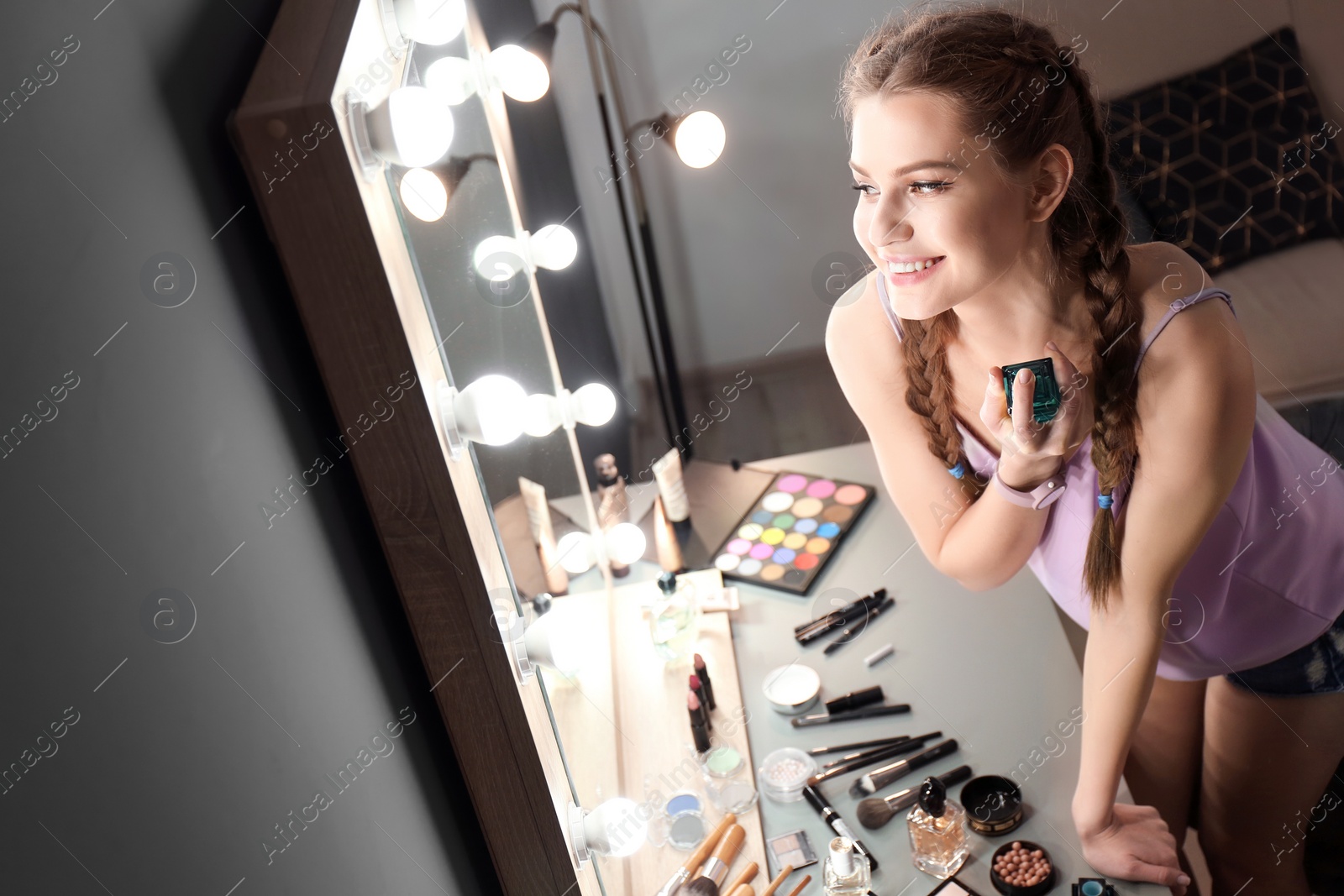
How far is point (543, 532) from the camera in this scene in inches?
44.0

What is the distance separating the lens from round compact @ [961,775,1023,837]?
3.73ft

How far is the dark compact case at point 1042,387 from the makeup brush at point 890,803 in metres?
0.46

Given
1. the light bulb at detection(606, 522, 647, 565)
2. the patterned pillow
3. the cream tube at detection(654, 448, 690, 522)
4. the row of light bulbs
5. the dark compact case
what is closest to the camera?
the row of light bulbs

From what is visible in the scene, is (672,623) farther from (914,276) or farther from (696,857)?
(914,276)

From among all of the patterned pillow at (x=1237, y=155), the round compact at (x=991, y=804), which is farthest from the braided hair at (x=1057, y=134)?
the patterned pillow at (x=1237, y=155)

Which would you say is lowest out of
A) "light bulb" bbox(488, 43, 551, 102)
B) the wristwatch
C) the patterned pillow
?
the wristwatch

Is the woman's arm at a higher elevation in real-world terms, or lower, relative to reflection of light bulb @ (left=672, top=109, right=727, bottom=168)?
lower

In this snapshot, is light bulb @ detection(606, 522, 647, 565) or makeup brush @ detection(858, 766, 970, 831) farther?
light bulb @ detection(606, 522, 647, 565)

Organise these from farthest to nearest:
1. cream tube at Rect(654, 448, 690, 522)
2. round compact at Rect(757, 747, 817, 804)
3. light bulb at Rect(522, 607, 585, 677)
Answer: cream tube at Rect(654, 448, 690, 522) → round compact at Rect(757, 747, 817, 804) → light bulb at Rect(522, 607, 585, 677)

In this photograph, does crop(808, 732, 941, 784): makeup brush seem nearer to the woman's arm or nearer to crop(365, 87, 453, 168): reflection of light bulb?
the woman's arm

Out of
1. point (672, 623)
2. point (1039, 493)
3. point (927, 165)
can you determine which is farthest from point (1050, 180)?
point (672, 623)

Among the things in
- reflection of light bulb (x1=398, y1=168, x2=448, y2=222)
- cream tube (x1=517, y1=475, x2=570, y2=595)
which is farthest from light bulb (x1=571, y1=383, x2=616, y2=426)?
reflection of light bulb (x1=398, y1=168, x2=448, y2=222)

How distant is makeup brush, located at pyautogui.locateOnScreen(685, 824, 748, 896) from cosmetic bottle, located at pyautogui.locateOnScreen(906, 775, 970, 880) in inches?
8.1

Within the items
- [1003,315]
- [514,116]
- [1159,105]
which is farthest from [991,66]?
[1159,105]
